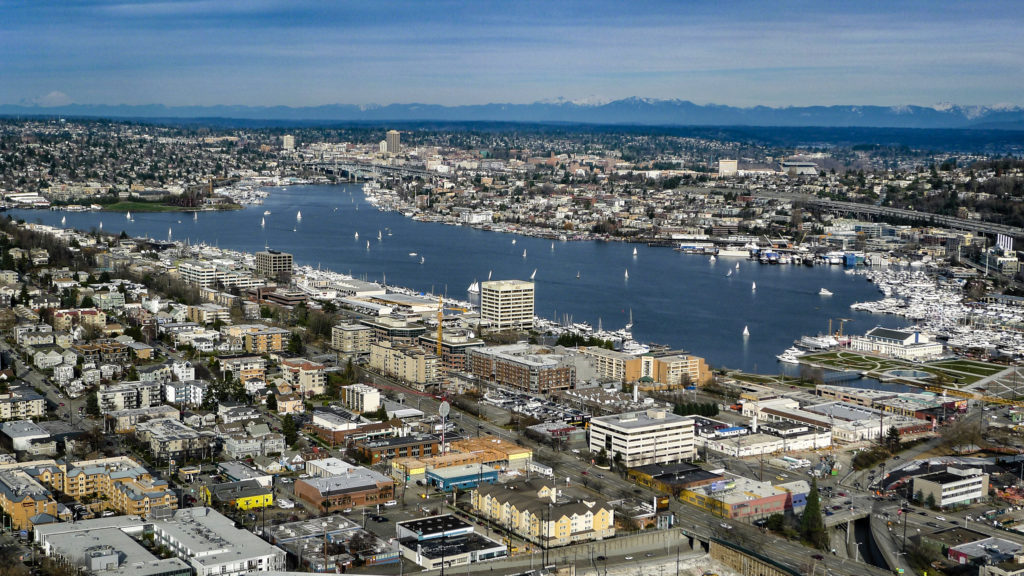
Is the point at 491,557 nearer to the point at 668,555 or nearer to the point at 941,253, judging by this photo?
the point at 668,555

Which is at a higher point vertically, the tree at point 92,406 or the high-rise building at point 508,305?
the high-rise building at point 508,305

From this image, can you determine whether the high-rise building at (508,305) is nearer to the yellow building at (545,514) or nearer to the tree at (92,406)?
the tree at (92,406)

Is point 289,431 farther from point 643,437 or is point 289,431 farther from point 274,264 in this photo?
point 274,264

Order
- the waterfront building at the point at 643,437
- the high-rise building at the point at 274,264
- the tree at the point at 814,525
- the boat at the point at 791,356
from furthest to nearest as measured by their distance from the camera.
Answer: the high-rise building at the point at 274,264
the boat at the point at 791,356
the waterfront building at the point at 643,437
the tree at the point at 814,525

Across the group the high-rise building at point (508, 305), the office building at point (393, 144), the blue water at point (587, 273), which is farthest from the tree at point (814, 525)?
the office building at point (393, 144)

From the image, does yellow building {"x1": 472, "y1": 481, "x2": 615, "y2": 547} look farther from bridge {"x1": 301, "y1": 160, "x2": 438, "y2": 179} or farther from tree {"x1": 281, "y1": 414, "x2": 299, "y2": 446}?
bridge {"x1": 301, "y1": 160, "x2": 438, "y2": 179}

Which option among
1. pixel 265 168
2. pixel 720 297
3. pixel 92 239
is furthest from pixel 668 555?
pixel 265 168
